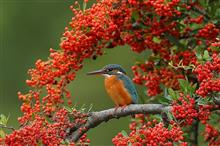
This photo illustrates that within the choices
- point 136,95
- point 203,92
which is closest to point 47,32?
point 136,95

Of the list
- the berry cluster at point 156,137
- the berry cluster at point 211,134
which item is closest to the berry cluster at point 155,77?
the berry cluster at point 211,134

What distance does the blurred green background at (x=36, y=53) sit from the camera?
2069cm

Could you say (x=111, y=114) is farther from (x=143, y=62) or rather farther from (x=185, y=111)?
(x=143, y=62)

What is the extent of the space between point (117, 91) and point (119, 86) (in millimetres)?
84

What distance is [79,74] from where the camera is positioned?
75.4 ft

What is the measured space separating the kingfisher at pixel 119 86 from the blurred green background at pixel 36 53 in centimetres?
933

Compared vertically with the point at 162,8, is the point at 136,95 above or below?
below

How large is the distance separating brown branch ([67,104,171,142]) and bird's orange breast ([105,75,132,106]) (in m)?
0.88

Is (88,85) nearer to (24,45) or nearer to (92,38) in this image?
(24,45)

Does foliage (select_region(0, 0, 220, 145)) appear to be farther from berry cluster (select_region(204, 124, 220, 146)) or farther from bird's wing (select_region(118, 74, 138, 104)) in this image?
bird's wing (select_region(118, 74, 138, 104))

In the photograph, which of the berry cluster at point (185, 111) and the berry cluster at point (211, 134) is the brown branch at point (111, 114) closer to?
the berry cluster at point (185, 111)

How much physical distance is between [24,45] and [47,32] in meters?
0.76

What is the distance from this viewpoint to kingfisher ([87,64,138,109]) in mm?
9367

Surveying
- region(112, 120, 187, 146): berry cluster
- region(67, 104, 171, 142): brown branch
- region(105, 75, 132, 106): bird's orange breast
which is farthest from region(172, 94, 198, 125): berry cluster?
region(105, 75, 132, 106): bird's orange breast
